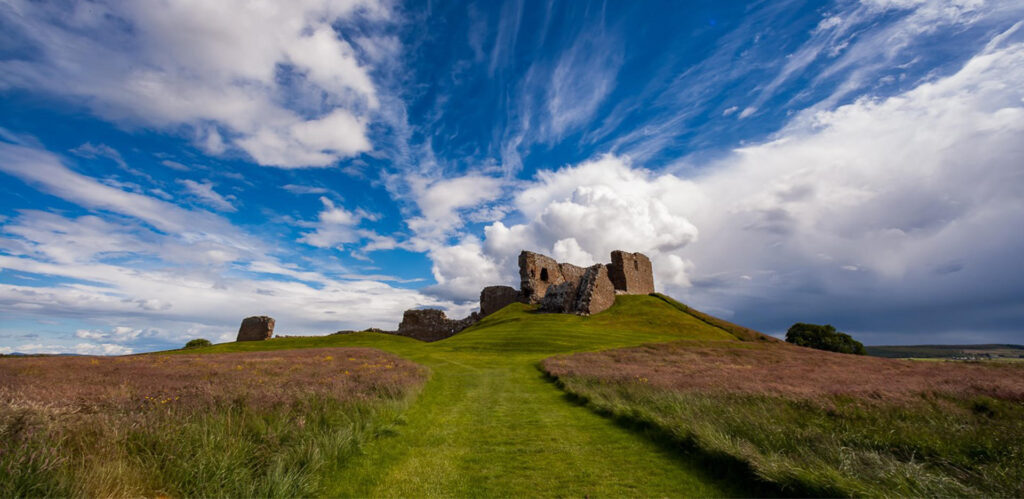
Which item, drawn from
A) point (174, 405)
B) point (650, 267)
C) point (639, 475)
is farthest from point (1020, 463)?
point (650, 267)

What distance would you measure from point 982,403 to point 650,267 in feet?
251

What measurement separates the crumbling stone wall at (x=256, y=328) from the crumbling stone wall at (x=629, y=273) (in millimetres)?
58094

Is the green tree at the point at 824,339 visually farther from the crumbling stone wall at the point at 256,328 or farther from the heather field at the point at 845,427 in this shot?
the crumbling stone wall at the point at 256,328

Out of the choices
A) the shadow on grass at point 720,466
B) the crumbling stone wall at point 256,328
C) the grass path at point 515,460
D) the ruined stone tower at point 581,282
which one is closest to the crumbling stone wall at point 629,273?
the ruined stone tower at point 581,282

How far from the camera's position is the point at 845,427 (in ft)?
27.6

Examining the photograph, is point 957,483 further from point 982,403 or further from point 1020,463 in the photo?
point 982,403

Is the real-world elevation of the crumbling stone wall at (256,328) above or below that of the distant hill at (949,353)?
above

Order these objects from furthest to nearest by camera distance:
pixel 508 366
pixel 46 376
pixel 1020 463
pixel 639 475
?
pixel 508 366
pixel 46 376
pixel 639 475
pixel 1020 463

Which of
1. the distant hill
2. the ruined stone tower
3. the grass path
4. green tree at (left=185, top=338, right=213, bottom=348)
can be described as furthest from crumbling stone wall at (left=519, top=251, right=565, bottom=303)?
the distant hill

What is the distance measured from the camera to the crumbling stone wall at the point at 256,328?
6128 centimetres

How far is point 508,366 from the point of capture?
2723 cm

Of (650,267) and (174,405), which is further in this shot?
(650,267)

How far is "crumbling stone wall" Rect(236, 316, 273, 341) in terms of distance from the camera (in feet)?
201

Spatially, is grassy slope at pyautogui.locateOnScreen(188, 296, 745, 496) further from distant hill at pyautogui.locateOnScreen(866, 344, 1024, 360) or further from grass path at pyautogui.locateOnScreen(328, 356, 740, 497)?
distant hill at pyautogui.locateOnScreen(866, 344, 1024, 360)
